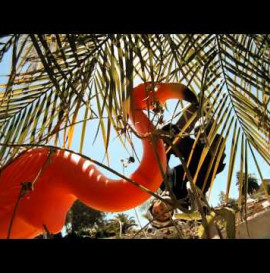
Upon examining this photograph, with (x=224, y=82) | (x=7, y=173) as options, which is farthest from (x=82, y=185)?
(x=224, y=82)

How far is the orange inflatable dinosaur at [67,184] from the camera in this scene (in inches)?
42.8

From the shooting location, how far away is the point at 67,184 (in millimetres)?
1189

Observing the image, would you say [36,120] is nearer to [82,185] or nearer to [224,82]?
[82,185]

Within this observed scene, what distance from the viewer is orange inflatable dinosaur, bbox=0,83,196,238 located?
42.8 inches

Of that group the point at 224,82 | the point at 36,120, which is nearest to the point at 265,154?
the point at 224,82
